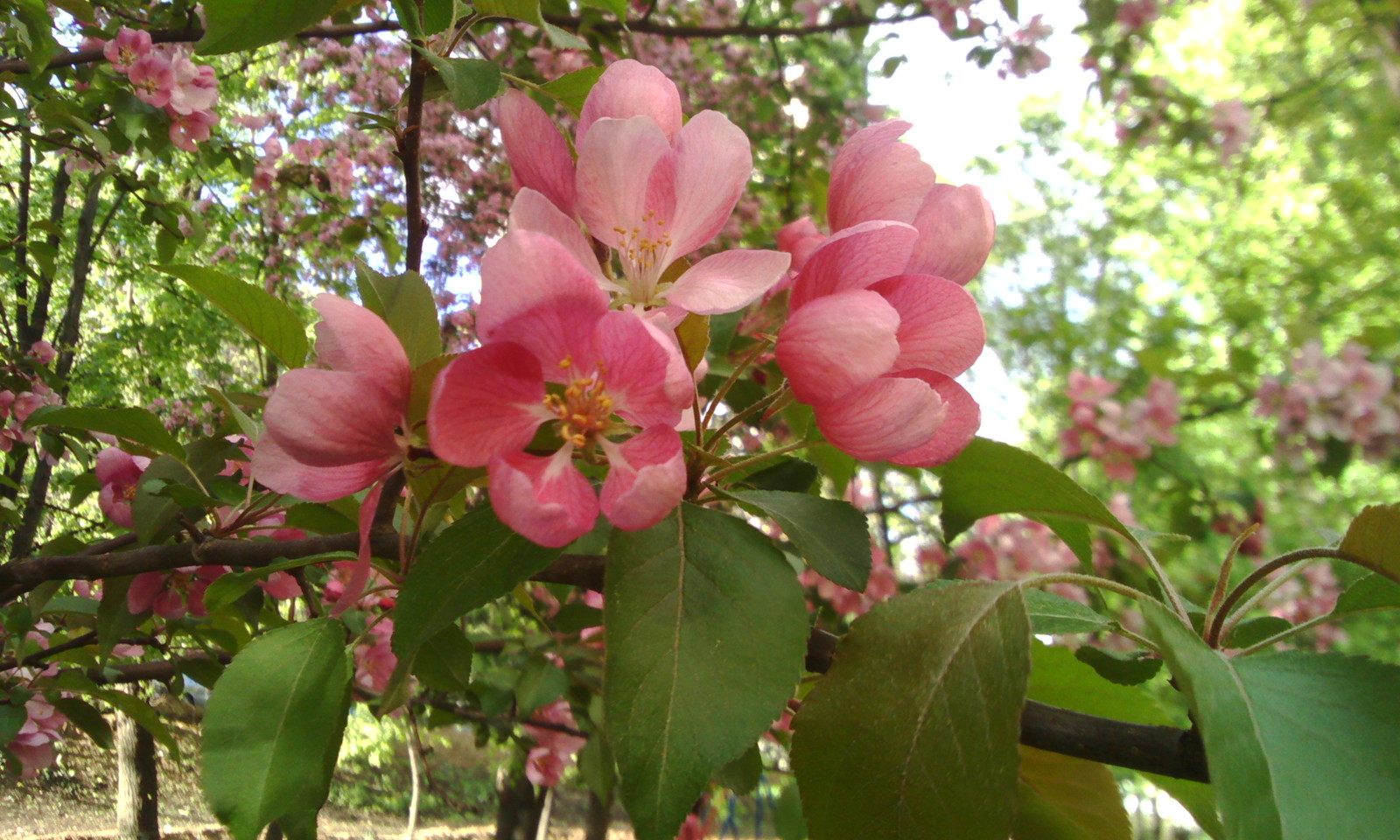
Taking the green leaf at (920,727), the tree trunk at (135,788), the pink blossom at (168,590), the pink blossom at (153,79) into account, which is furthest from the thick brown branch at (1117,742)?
the tree trunk at (135,788)

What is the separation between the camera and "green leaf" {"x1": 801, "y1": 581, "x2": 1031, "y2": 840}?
29 centimetres

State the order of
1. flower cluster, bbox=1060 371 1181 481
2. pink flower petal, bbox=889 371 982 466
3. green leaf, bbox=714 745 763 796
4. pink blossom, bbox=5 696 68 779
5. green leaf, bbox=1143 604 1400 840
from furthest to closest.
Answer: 1. flower cluster, bbox=1060 371 1181 481
2. pink blossom, bbox=5 696 68 779
3. green leaf, bbox=714 745 763 796
4. pink flower petal, bbox=889 371 982 466
5. green leaf, bbox=1143 604 1400 840

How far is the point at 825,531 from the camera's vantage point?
364 mm

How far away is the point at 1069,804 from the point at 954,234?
34cm

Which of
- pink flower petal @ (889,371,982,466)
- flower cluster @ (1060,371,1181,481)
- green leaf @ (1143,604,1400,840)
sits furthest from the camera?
flower cluster @ (1060,371,1181,481)

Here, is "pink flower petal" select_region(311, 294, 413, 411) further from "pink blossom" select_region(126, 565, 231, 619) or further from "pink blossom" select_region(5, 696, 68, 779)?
"pink blossom" select_region(5, 696, 68, 779)

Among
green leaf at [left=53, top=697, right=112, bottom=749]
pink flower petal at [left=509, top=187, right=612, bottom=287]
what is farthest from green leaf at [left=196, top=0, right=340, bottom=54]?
green leaf at [left=53, top=697, right=112, bottom=749]

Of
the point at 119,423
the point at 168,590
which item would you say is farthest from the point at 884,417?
the point at 168,590

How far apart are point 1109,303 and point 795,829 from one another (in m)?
6.35

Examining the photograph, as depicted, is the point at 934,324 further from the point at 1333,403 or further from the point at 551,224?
the point at 1333,403

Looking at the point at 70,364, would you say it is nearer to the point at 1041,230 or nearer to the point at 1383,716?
the point at 1383,716

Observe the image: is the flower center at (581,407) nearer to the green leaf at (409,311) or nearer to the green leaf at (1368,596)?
the green leaf at (409,311)

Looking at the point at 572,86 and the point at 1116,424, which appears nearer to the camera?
the point at 572,86

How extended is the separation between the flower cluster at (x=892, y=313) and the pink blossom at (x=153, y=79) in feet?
4.47
